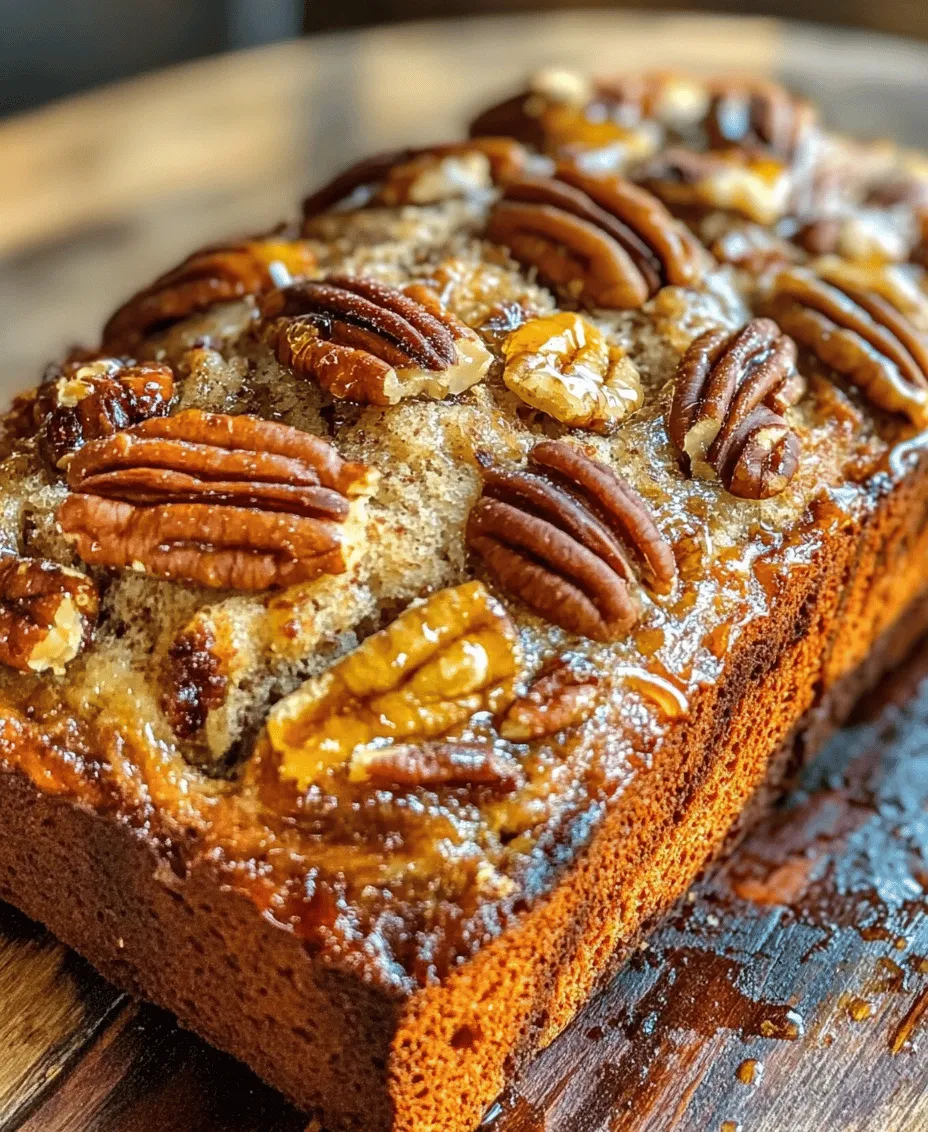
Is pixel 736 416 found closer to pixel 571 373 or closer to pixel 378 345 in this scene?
pixel 571 373

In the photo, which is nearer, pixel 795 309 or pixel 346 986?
pixel 346 986

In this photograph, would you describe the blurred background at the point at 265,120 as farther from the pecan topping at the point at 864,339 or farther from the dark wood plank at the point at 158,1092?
the dark wood plank at the point at 158,1092

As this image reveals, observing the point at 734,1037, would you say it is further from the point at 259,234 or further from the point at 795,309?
the point at 259,234

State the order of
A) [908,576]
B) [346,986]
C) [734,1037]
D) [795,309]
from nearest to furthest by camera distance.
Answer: [346,986], [734,1037], [795,309], [908,576]

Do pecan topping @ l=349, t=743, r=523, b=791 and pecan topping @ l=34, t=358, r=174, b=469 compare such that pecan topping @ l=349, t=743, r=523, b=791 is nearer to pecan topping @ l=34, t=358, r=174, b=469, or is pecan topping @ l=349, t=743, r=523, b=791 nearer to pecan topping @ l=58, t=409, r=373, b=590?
pecan topping @ l=58, t=409, r=373, b=590

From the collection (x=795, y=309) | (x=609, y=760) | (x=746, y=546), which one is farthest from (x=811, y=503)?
(x=609, y=760)

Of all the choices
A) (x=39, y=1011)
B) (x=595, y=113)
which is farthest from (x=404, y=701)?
(x=595, y=113)

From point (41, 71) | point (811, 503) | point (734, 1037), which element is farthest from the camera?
point (41, 71)

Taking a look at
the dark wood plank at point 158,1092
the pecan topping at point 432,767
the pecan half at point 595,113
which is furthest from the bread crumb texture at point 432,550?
the pecan half at point 595,113
